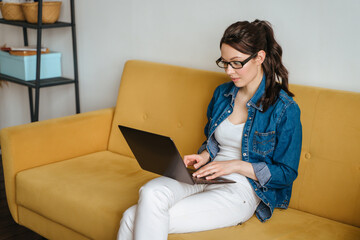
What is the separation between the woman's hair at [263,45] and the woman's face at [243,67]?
0.02 metres

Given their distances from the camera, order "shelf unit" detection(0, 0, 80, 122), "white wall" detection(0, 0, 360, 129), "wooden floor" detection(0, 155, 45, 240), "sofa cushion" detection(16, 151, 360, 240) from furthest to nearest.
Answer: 1. "shelf unit" detection(0, 0, 80, 122)
2. "wooden floor" detection(0, 155, 45, 240)
3. "white wall" detection(0, 0, 360, 129)
4. "sofa cushion" detection(16, 151, 360, 240)

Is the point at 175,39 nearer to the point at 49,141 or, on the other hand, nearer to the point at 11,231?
the point at 49,141

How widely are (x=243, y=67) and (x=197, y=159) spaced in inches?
17.0

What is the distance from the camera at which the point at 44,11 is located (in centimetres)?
309

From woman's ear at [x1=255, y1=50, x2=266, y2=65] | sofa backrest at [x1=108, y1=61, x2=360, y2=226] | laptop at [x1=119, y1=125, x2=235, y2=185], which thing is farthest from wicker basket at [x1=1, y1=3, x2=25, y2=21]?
woman's ear at [x1=255, y1=50, x2=266, y2=65]

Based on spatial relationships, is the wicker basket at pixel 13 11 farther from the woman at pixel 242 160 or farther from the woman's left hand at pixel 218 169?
the woman's left hand at pixel 218 169

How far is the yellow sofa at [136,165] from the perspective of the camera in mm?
1869

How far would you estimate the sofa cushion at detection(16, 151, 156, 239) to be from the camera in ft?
6.50

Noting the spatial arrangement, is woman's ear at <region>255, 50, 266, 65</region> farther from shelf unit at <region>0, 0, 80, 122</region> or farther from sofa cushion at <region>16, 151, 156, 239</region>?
shelf unit at <region>0, 0, 80, 122</region>

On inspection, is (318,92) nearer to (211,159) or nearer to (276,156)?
(276,156)

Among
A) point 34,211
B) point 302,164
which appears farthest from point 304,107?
point 34,211

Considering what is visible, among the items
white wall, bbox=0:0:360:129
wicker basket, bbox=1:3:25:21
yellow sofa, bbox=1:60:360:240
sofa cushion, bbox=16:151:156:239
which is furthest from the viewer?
wicker basket, bbox=1:3:25:21

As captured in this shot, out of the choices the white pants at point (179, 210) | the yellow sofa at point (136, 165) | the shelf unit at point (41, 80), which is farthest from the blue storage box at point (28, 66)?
the white pants at point (179, 210)

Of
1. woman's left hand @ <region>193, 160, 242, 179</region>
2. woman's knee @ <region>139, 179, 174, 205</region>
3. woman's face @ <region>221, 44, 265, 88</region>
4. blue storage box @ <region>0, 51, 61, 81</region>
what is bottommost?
woman's knee @ <region>139, 179, 174, 205</region>
